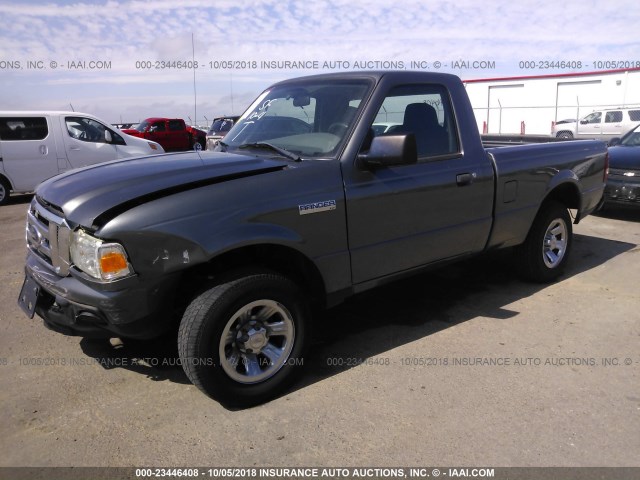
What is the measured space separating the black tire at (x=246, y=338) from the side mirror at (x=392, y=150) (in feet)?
3.17

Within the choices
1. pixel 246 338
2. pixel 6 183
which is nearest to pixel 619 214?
pixel 246 338

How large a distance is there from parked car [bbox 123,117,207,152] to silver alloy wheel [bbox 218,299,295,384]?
19.3 metres

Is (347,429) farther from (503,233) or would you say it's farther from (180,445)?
(503,233)

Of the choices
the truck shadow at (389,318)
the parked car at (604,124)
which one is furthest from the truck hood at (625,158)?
the parked car at (604,124)

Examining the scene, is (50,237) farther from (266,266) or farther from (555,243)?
(555,243)

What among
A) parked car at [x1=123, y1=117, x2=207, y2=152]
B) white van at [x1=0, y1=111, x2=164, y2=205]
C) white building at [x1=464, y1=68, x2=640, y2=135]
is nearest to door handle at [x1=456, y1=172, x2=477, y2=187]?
white van at [x1=0, y1=111, x2=164, y2=205]

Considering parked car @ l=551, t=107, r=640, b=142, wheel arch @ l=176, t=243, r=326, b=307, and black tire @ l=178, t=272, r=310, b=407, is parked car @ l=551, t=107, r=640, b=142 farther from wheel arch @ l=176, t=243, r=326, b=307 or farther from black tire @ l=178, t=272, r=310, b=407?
black tire @ l=178, t=272, r=310, b=407

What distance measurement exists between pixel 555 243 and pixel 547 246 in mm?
127

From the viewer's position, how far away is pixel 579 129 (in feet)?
80.5

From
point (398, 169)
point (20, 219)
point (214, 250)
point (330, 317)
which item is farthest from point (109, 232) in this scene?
point (20, 219)

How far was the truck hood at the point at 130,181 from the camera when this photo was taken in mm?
2832

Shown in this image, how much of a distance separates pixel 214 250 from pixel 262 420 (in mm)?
1017

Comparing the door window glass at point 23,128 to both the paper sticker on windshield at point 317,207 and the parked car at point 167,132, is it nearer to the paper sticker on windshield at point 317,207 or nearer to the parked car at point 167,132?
the paper sticker on windshield at point 317,207

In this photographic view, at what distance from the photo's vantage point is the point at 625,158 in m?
8.18
